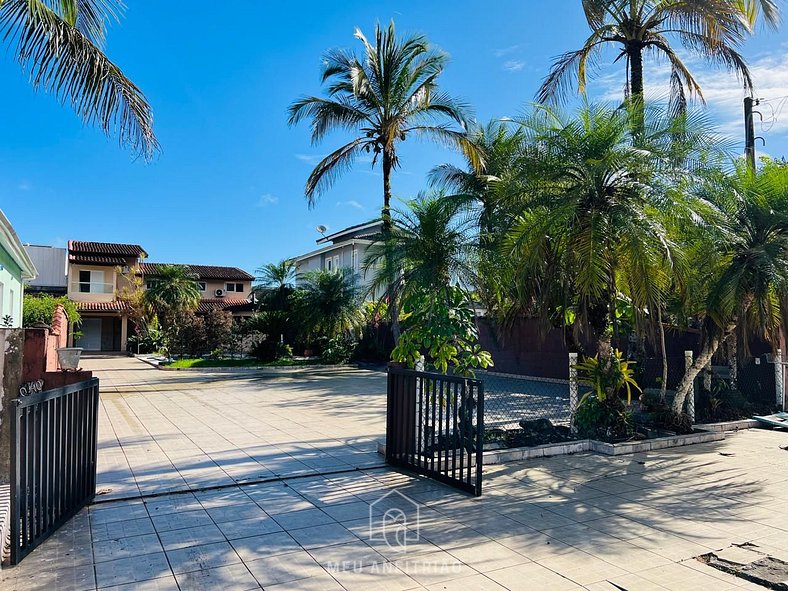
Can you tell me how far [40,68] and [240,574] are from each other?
6362mm

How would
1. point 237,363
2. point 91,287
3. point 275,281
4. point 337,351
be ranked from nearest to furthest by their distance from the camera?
1. point 237,363
2. point 337,351
3. point 275,281
4. point 91,287

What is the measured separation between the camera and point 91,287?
36.9 metres

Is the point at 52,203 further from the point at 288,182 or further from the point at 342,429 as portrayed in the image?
the point at 342,429

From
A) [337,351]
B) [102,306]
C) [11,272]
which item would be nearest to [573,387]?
[337,351]

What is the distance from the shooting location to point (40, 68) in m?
6.64

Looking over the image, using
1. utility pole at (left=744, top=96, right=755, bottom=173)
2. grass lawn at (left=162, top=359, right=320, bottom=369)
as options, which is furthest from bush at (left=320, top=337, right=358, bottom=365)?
utility pole at (left=744, top=96, right=755, bottom=173)

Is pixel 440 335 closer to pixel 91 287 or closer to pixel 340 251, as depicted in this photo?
pixel 340 251

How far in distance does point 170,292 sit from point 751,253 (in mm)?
30320

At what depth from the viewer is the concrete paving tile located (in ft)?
11.9

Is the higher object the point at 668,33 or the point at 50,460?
the point at 668,33

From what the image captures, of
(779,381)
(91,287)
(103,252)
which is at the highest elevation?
(103,252)

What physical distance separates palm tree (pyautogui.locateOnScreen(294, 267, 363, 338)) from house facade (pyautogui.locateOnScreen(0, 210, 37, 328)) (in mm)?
9598

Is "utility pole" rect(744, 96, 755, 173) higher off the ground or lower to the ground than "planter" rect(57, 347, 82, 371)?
higher

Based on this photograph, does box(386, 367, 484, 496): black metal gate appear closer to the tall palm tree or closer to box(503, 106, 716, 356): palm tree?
box(503, 106, 716, 356): palm tree
